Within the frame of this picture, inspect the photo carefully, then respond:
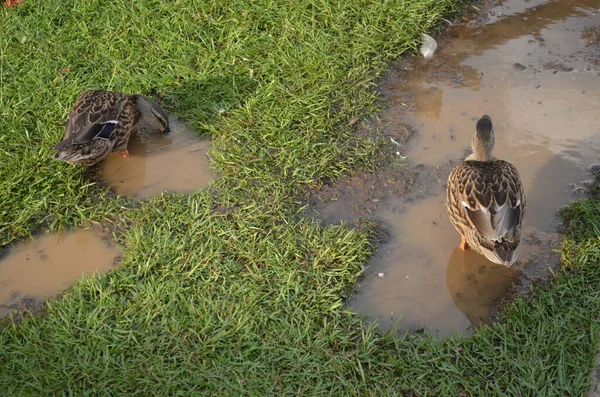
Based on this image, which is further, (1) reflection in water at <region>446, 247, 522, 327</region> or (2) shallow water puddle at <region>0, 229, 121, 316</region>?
(2) shallow water puddle at <region>0, 229, 121, 316</region>

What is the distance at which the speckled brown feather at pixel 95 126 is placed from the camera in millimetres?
5246

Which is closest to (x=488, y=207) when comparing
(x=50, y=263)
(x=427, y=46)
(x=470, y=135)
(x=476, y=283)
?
(x=476, y=283)

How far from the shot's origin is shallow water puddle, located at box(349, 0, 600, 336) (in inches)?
176

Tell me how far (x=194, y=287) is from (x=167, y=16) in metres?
3.63

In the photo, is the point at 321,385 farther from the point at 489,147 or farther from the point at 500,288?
the point at 489,147

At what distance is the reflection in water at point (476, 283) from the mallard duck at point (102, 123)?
2824mm

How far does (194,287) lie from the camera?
4449mm

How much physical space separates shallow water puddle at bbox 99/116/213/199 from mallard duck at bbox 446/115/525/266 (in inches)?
79.9

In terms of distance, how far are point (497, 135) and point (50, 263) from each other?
3686 mm

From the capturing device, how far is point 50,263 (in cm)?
476

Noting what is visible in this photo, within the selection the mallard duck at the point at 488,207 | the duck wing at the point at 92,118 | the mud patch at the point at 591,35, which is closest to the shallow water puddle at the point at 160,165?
the duck wing at the point at 92,118

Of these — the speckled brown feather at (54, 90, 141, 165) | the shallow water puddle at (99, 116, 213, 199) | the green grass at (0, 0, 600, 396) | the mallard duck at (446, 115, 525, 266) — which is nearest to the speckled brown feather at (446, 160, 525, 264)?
the mallard duck at (446, 115, 525, 266)

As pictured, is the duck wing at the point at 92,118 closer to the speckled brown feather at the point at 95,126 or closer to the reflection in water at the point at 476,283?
the speckled brown feather at the point at 95,126

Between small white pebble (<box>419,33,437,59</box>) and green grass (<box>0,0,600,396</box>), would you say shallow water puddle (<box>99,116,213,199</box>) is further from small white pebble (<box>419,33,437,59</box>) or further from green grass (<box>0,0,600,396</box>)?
small white pebble (<box>419,33,437,59</box>)
